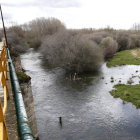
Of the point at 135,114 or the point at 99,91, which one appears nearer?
the point at 135,114

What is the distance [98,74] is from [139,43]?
39211 millimetres

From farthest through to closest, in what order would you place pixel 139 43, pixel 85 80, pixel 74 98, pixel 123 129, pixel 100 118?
pixel 139 43 → pixel 85 80 → pixel 74 98 → pixel 100 118 → pixel 123 129

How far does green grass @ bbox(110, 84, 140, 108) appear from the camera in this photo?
17.9m

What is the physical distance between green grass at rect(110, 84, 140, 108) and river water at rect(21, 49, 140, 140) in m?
0.66

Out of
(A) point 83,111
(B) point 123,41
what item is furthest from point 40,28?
(A) point 83,111

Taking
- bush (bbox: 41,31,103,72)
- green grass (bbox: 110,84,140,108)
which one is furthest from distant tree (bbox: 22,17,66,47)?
green grass (bbox: 110,84,140,108)

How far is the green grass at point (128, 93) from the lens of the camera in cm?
1792

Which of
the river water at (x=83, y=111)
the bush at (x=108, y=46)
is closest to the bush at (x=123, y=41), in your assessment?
the bush at (x=108, y=46)

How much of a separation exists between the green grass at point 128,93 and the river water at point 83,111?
0.66 m

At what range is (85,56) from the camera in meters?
29.6

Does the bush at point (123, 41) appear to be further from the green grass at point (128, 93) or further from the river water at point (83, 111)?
A: the green grass at point (128, 93)

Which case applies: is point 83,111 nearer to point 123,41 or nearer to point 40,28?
point 123,41

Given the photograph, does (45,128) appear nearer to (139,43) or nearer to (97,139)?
(97,139)

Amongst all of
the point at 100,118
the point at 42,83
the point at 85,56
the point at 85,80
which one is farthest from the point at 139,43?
the point at 100,118
